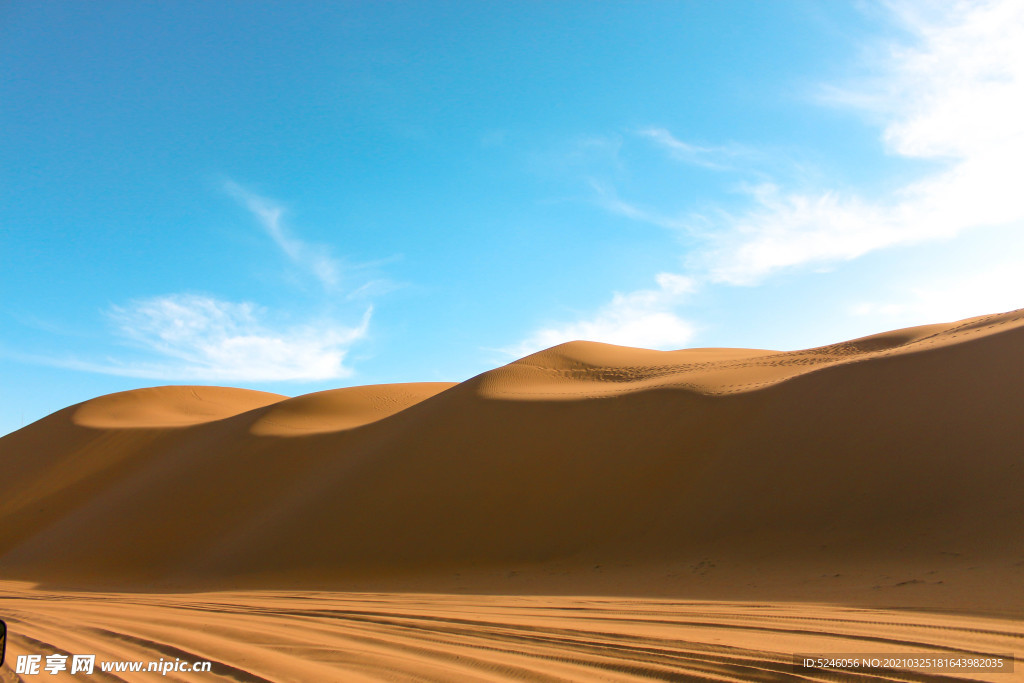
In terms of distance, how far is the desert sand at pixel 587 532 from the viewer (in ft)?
20.1

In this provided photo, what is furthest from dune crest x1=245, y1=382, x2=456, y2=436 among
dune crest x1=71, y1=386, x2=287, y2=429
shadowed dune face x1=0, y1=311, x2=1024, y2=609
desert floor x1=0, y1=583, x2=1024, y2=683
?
desert floor x1=0, y1=583, x2=1024, y2=683

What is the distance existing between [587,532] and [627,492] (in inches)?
56.3

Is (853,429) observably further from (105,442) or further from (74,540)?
(105,442)

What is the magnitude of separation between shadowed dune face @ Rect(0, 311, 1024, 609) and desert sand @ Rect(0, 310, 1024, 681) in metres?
0.07

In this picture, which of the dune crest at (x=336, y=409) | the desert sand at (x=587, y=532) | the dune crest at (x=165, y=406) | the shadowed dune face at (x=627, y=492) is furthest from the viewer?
the dune crest at (x=165, y=406)

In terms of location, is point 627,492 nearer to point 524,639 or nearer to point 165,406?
point 524,639

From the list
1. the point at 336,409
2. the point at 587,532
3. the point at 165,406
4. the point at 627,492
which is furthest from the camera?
the point at 165,406

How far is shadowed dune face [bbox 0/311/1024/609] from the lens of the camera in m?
10.3

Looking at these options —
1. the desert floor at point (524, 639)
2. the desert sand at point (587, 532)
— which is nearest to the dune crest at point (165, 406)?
the desert sand at point (587, 532)

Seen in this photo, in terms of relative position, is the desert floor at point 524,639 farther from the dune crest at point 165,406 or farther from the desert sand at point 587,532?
the dune crest at point 165,406

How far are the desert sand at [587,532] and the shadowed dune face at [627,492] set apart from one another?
7 cm

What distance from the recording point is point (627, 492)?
1462 centimetres

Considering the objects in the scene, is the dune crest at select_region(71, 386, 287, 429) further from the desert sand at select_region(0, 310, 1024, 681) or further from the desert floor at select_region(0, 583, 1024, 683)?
the desert floor at select_region(0, 583, 1024, 683)

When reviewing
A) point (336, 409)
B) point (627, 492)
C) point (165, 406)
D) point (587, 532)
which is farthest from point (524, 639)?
point (165, 406)
